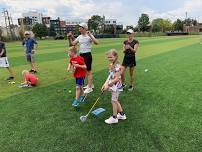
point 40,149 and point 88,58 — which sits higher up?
point 88,58

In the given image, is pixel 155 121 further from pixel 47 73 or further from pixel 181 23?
pixel 181 23

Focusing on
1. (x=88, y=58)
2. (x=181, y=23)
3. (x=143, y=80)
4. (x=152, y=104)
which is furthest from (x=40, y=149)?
(x=181, y=23)

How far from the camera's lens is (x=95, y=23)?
411 feet

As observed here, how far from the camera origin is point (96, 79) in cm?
1141

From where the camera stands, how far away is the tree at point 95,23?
125 meters

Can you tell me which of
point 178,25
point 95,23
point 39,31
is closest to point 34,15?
point 95,23

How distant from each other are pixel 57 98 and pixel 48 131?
104 inches

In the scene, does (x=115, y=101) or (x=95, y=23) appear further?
(x=95, y=23)

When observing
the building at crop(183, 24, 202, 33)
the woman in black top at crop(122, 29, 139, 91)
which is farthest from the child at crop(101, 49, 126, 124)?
the building at crop(183, 24, 202, 33)

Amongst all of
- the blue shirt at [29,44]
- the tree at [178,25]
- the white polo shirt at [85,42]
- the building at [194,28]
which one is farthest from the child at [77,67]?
the building at [194,28]

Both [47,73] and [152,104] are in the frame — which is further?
[47,73]

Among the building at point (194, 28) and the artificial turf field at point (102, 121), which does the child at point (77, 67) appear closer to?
the artificial turf field at point (102, 121)

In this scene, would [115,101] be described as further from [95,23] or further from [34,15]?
[34,15]

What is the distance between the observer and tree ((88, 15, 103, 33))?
409 ft
